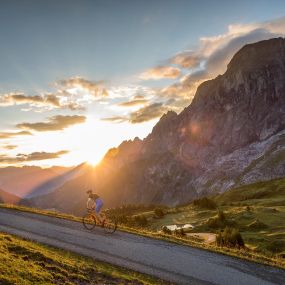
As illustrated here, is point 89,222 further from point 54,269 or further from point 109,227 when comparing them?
point 54,269

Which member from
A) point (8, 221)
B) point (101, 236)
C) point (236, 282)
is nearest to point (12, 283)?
point (236, 282)

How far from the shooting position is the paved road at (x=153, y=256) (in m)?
19.6

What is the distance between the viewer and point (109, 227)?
2988 centimetres

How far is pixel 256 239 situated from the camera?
3834 cm

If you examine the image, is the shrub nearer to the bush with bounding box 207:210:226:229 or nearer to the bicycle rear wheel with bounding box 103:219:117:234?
the bush with bounding box 207:210:226:229

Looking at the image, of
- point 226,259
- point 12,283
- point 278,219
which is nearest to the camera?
point 12,283

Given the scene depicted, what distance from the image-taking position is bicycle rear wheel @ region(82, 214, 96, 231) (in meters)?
29.7

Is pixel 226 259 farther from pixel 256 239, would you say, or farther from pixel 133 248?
pixel 256 239

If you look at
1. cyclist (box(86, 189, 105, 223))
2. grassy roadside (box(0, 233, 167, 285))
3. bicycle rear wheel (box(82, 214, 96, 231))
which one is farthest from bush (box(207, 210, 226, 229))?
grassy roadside (box(0, 233, 167, 285))

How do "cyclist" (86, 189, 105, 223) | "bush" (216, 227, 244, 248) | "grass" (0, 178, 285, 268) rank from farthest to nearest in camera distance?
1. "bush" (216, 227, 244, 248)
2. "cyclist" (86, 189, 105, 223)
3. "grass" (0, 178, 285, 268)

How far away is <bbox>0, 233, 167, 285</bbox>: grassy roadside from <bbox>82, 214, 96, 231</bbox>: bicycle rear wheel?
8484 mm

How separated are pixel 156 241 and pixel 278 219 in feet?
86.6

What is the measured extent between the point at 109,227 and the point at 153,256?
26.4 ft

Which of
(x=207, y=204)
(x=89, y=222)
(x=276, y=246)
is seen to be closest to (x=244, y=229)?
(x=276, y=246)
